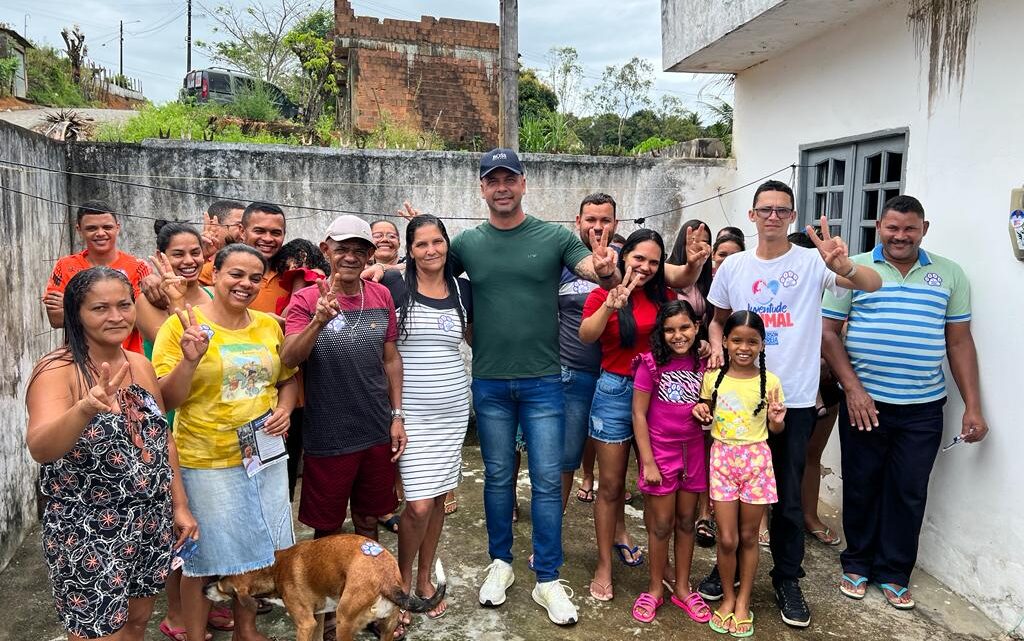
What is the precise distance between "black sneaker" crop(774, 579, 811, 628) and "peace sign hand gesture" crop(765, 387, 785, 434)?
81 centimetres

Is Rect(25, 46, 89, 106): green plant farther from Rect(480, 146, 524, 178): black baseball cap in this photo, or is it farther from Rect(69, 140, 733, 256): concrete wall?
Rect(480, 146, 524, 178): black baseball cap

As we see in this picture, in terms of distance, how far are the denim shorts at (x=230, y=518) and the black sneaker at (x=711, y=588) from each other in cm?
205

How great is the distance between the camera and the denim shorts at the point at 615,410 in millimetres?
3311

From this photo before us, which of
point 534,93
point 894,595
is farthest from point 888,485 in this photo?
point 534,93

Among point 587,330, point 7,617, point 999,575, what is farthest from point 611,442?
point 7,617

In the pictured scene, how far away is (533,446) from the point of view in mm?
3297

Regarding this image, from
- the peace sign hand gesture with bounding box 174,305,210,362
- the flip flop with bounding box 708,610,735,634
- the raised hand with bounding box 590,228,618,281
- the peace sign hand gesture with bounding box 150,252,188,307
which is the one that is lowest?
the flip flop with bounding box 708,610,735,634

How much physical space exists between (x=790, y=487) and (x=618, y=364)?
985mm

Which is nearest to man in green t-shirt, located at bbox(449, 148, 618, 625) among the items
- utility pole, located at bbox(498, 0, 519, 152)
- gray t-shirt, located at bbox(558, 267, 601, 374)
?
gray t-shirt, located at bbox(558, 267, 601, 374)

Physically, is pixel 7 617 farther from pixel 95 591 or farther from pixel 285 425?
pixel 285 425

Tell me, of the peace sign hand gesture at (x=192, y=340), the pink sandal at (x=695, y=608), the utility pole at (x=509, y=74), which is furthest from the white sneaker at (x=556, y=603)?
the utility pole at (x=509, y=74)

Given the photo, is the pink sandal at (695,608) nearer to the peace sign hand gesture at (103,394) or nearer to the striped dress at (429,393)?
the striped dress at (429,393)

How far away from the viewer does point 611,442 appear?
333cm

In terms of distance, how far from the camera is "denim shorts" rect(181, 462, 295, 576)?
2613 millimetres
